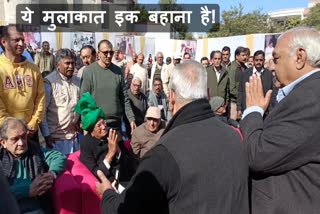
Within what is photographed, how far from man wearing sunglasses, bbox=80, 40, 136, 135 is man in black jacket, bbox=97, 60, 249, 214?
9.40 ft

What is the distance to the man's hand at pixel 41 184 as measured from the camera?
11.1 feet

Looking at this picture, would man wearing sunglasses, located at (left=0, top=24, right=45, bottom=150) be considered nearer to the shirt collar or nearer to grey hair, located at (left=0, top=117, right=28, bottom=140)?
grey hair, located at (left=0, top=117, right=28, bottom=140)

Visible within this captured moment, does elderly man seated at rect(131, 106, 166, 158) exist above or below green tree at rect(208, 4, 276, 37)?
below

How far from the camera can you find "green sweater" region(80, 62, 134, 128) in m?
4.75

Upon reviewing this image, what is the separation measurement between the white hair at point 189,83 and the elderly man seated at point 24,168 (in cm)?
Answer: 188

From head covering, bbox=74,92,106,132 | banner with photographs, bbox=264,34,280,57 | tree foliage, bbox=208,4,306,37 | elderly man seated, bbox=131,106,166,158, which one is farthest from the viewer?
tree foliage, bbox=208,4,306,37

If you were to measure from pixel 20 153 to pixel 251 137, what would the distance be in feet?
7.00

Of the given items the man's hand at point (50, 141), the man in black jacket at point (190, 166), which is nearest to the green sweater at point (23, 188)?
the man's hand at point (50, 141)

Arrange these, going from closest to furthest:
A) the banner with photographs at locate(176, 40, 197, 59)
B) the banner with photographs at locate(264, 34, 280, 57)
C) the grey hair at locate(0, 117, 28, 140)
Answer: the grey hair at locate(0, 117, 28, 140) → the banner with photographs at locate(264, 34, 280, 57) → the banner with photographs at locate(176, 40, 197, 59)

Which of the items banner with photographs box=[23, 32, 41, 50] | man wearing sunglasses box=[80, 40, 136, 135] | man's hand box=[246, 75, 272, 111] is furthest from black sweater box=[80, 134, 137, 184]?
banner with photographs box=[23, 32, 41, 50]

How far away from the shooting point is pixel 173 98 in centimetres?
192

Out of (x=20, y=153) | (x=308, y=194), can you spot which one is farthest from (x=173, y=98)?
(x=20, y=153)

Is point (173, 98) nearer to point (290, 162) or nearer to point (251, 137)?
point (251, 137)

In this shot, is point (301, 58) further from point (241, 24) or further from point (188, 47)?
point (241, 24)
